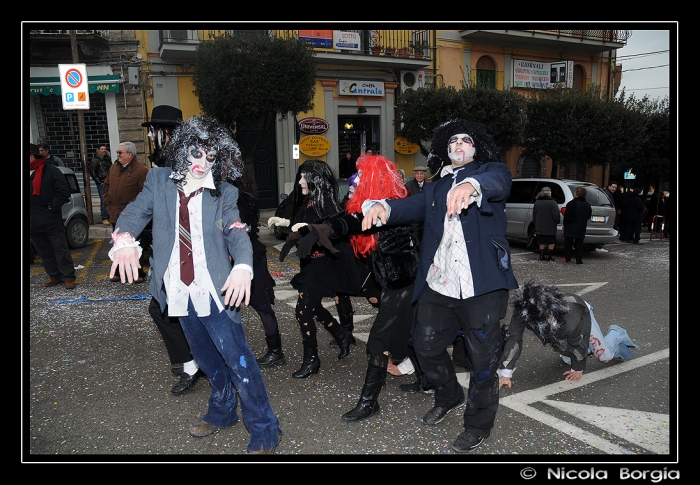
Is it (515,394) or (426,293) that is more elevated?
(426,293)

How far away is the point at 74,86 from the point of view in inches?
467

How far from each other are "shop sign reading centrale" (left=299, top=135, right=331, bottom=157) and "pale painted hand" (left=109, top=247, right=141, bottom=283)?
14.9m

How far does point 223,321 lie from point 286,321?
291 cm

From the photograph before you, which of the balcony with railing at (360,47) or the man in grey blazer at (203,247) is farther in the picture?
the balcony with railing at (360,47)

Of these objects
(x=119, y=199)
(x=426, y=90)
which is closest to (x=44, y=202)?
(x=119, y=199)

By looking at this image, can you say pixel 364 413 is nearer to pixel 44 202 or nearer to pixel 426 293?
pixel 426 293

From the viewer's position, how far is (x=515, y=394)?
12.6ft

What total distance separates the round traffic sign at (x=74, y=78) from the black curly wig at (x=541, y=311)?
11.6 m

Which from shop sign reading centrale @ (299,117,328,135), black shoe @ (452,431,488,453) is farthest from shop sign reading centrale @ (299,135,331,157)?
black shoe @ (452,431,488,453)

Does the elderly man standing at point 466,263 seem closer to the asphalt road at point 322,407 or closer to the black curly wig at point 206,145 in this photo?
the asphalt road at point 322,407

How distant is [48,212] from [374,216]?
588cm

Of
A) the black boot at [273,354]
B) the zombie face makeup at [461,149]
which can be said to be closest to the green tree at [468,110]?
the black boot at [273,354]

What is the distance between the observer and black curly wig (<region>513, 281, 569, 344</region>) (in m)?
3.85

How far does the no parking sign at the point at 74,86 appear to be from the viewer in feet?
37.9
